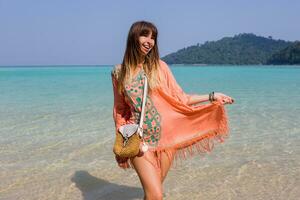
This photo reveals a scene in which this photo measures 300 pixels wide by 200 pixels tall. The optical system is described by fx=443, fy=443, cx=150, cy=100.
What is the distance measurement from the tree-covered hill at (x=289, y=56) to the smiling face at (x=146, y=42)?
426ft

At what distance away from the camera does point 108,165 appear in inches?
250

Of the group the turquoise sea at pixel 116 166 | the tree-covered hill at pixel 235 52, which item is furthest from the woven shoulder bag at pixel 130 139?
the tree-covered hill at pixel 235 52

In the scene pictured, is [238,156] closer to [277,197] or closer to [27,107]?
[277,197]

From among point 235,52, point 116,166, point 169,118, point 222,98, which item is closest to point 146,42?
point 169,118

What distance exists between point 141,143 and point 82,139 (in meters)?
4.93

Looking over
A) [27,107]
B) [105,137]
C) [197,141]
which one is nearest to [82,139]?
[105,137]

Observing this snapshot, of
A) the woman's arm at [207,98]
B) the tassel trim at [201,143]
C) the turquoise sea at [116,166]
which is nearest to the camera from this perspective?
the woman's arm at [207,98]

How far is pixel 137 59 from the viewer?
3.43 metres

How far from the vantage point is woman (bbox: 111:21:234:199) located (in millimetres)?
3369

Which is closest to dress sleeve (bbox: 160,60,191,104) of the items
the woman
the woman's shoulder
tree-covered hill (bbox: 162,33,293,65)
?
the woman

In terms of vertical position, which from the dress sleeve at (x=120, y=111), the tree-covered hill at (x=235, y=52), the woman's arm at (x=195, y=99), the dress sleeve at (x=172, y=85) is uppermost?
the dress sleeve at (x=172, y=85)

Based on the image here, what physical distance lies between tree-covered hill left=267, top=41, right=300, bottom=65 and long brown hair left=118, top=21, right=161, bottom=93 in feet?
425

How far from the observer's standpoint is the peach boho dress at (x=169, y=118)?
136 inches

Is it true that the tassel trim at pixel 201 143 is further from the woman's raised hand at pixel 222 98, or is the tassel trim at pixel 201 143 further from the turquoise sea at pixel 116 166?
the turquoise sea at pixel 116 166
